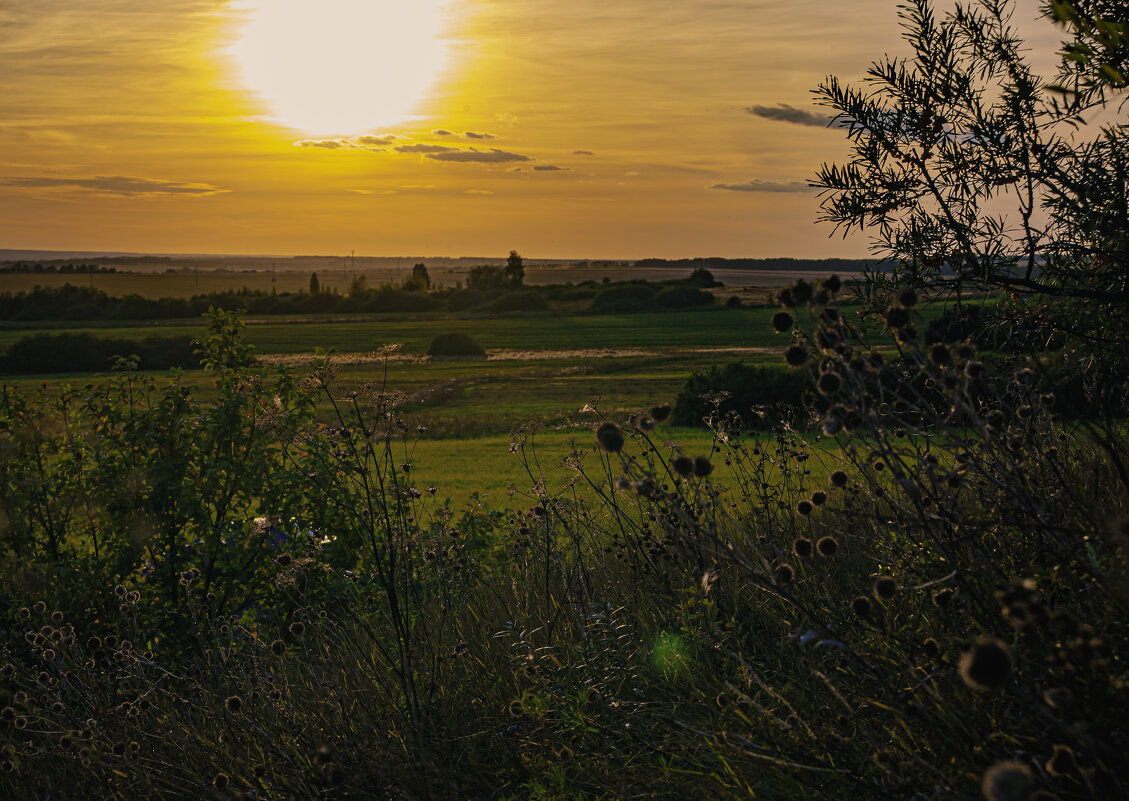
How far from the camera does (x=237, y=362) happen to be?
8.59m

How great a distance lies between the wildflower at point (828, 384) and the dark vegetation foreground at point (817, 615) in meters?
0.04

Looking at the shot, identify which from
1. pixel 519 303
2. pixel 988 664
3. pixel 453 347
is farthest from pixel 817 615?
pixel 519 303

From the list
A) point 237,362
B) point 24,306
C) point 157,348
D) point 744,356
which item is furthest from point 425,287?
point 237,362

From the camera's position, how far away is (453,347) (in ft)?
226

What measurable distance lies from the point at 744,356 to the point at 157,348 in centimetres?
4063

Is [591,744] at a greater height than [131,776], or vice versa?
[591,744]

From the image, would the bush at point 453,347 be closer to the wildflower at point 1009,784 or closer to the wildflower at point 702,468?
the wildflower at point 702,468

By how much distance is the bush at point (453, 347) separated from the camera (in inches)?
2692

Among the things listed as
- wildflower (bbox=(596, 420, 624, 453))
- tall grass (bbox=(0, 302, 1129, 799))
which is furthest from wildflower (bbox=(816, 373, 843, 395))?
wildflower (bbox=(596, 420, 624, 453))

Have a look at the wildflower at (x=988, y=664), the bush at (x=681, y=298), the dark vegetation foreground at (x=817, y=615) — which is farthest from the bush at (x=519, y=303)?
the wildflower at (x=988, y=664)

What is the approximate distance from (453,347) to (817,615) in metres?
66.2

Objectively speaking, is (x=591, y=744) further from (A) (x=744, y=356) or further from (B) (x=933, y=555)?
(A) (x=744, y=356)

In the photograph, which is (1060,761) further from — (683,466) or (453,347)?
(453,347)

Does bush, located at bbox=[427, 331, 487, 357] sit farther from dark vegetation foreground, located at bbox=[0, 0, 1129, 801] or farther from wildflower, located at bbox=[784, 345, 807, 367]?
wildflower, located at bbox=[784, 345, 807, 367]
